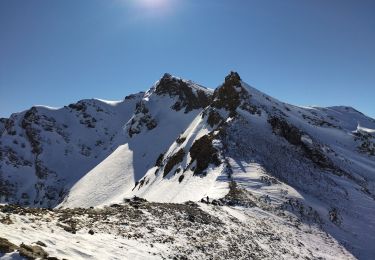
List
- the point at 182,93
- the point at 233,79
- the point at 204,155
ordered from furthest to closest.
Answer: the point at 182,93
the point at 233,79
the point at 204,155

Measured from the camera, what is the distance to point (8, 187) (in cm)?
10294

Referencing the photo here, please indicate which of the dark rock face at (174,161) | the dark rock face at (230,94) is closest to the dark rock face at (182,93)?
the dark rock face at (230,94)

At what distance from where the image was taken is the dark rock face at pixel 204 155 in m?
40.5

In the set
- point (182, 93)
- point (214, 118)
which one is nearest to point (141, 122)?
point (182, 93)

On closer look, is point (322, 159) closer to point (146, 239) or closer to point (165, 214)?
point (165, 214)

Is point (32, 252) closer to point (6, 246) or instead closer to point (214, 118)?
point (6, 246)

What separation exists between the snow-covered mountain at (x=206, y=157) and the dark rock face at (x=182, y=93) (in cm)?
38

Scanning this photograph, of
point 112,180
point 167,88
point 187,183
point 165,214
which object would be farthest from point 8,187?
point 165,214

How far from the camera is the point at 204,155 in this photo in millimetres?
42344

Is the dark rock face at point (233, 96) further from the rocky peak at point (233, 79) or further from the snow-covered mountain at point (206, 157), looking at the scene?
the snow-covered mountain at point (206, 157)

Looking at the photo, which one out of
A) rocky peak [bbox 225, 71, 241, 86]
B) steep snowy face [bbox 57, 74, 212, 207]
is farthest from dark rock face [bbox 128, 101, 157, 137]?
rocky peak [bbox 225, 71, 241, 86]

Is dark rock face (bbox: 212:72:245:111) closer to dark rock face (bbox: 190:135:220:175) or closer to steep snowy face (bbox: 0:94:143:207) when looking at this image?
dark rock face (bbox: 190:135:220:175)

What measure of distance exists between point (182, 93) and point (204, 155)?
60.9 m

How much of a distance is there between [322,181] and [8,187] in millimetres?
90308
